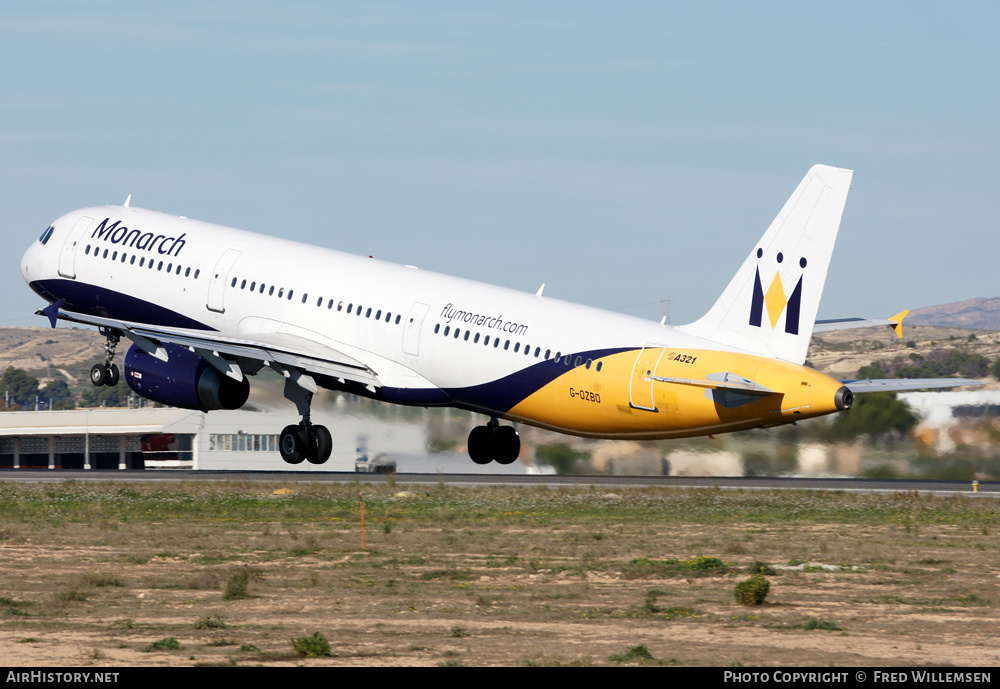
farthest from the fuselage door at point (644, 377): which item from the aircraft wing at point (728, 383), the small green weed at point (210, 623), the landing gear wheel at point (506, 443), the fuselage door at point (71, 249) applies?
the fuselage door at point (71, 249)

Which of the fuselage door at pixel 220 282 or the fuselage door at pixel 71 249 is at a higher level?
the fuselage door at pixel 71 249

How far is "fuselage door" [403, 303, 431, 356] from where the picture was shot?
143 ft

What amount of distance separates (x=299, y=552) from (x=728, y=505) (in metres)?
19.2

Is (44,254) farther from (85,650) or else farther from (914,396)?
(914,396)

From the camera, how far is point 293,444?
153 feet

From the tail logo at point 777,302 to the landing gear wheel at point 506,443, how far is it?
41.1ft

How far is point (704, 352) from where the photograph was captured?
37750mm

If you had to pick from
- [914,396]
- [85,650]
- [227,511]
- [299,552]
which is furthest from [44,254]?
[914,396]

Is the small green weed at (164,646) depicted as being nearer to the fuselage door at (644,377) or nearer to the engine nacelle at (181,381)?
the fuselage door at (644,377)

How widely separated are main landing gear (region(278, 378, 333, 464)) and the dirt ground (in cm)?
263

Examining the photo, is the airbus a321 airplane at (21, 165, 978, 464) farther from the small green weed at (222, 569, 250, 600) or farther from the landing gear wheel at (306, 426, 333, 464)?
the small green weed at (222, 569, 250, 600)

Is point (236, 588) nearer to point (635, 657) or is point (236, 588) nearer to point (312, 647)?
point (312, 647)

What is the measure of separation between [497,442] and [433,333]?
5.97 m

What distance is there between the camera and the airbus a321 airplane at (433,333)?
120 ft
